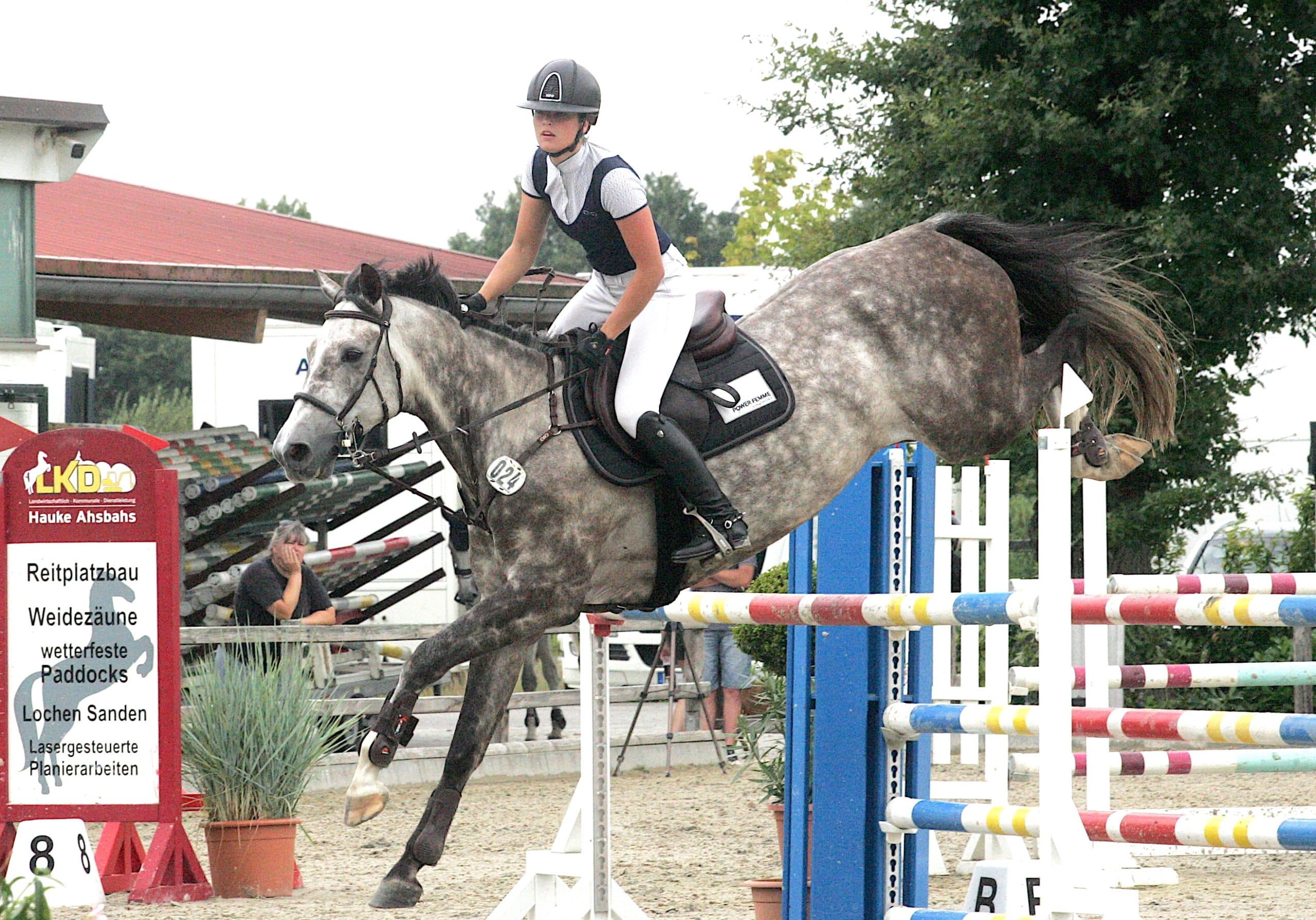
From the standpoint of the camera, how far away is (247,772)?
5.66 m

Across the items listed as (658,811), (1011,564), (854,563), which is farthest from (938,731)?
(1011,564)

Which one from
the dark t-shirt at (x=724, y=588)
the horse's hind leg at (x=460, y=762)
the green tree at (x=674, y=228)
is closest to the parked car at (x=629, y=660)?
the dark t-shirt at (x=724, y=588)

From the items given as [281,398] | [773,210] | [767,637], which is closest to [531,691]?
[767,637]

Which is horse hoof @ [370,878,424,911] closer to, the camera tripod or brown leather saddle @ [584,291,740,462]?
brown leather saddle @ [584,291,740,462]

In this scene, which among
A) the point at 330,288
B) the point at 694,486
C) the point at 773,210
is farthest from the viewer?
the point at 773,210

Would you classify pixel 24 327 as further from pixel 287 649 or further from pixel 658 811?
pixel 658 811

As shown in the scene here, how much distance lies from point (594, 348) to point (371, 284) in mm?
574

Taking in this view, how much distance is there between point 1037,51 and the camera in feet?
35.6

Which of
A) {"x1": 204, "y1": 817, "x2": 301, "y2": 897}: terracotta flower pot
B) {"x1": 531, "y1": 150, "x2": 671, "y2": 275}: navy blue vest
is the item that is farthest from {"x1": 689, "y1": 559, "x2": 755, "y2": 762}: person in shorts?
{"x1": 531, "y1": 150, "x2": 671, "y2": 275}: navy blue vest

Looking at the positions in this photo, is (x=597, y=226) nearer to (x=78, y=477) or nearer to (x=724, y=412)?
(x=724, y=412)

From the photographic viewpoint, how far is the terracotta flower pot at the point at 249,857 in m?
5.60

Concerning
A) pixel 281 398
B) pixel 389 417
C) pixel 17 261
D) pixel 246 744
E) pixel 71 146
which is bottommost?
pixel 246 744

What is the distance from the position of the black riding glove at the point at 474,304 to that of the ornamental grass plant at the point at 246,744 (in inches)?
81.4

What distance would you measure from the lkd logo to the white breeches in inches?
67.0
